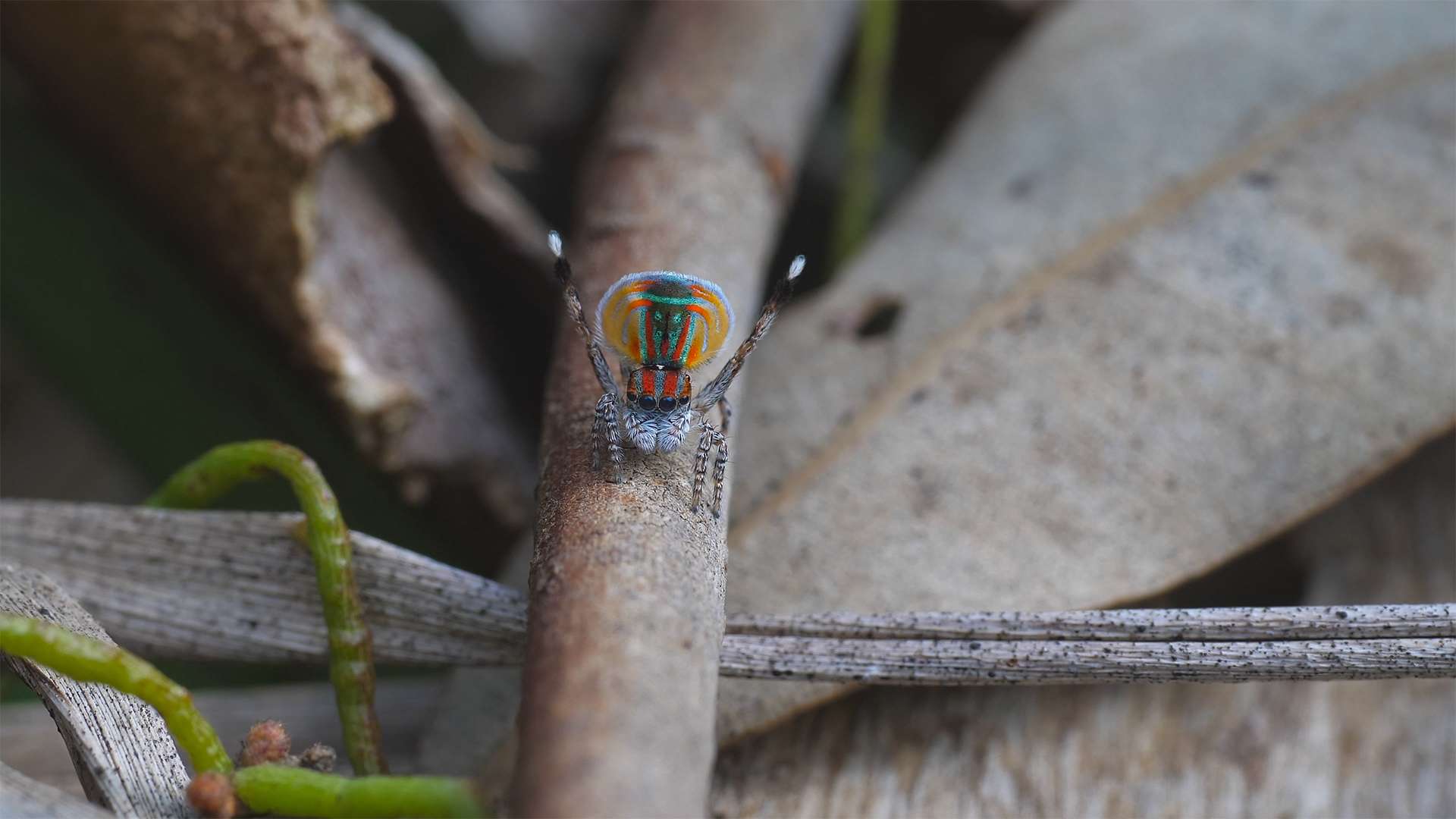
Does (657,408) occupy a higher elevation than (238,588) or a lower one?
higher

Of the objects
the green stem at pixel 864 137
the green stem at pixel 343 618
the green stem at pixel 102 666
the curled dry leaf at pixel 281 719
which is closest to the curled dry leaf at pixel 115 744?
the green stem at pixel 102 666

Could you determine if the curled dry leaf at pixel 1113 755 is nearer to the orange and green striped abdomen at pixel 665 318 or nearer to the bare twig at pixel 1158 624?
the bare twig at pixel 1158 624

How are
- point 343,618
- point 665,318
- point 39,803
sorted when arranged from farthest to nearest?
point 665,318
point 343,618
point 39,803

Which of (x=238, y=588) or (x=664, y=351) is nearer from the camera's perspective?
(x=238, y=588)

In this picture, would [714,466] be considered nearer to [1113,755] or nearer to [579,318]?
[579,318]

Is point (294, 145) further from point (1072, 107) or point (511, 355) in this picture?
point (1072, 107)

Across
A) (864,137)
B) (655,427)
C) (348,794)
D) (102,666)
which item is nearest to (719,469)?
(655,427)
